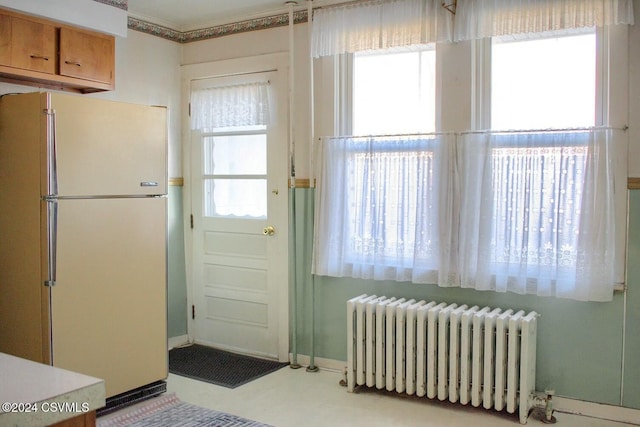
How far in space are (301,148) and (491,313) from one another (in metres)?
1.65

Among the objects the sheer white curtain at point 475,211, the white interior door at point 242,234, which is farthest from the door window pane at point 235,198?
the sheer white curtain at point 475,211

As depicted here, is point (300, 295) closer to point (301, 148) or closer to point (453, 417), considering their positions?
point (301, 148)

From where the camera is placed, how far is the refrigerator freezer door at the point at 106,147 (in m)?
3.00

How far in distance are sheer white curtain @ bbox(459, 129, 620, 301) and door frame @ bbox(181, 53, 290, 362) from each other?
138 centimetres

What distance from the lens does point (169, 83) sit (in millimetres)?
4477

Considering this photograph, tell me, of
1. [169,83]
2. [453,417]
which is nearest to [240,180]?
[169,83]

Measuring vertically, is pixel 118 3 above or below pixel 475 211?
above

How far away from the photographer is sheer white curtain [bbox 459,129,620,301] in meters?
3.01

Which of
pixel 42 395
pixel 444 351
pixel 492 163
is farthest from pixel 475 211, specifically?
pixel 42 395

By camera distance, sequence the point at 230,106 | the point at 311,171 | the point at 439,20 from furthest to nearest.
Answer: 1. the point at 230,106
2. the point at 311,171
3. the point at 439,20

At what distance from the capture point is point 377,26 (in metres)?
3.62

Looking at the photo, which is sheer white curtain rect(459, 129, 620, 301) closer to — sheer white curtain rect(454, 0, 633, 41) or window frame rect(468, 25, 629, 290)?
window frame rect(468, 25, 629, 290)

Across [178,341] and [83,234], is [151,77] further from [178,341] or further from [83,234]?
[178,341]

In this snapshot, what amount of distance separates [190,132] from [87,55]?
45.0 inches
